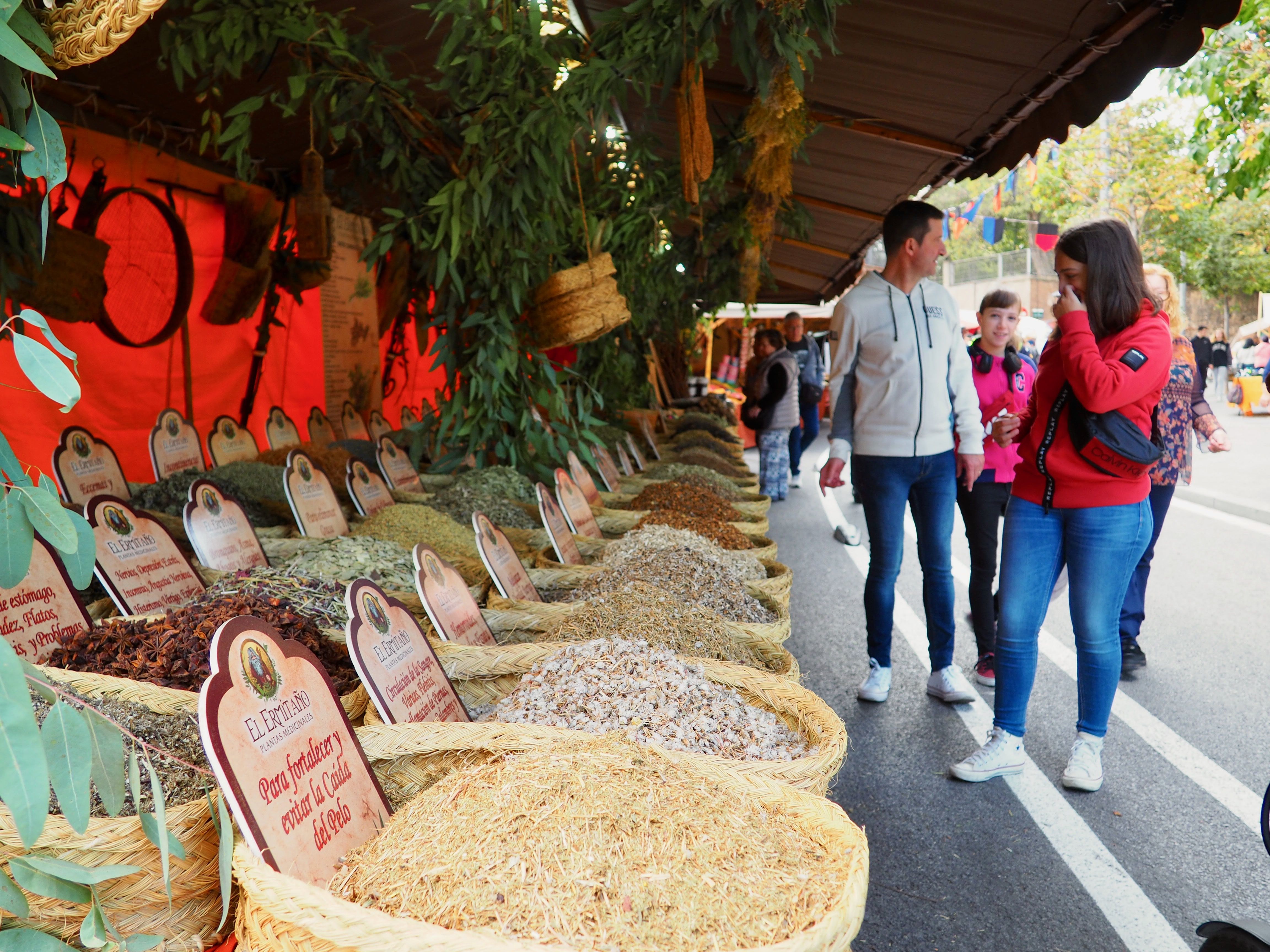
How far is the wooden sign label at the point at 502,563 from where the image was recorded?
6.33 feet

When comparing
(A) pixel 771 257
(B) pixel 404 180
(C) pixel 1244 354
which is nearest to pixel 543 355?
(B) pixel 404 180

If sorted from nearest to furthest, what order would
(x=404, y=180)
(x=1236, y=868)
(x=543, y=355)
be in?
(x=1236, y=868) → (x=404, y=180) → (x=543, y=355)

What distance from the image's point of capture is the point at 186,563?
6.01 feet

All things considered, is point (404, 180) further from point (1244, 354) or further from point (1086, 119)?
point (1244, 354)

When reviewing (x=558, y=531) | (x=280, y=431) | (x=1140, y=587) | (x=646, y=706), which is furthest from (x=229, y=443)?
(x=1140, y=587)

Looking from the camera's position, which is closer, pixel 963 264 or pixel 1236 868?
pixel 1236 868

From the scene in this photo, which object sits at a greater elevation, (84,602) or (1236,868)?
(84,602)

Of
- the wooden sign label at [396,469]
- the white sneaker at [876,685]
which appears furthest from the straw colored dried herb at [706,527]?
the wooden sign label at [396,469]

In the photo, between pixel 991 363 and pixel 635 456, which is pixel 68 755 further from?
pixel 635 456

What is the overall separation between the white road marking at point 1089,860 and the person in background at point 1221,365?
55.8 ft

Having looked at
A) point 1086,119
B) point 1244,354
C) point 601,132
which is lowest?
point 1244,354

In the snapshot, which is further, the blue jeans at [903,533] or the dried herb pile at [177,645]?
the blue jeans at [903,533]

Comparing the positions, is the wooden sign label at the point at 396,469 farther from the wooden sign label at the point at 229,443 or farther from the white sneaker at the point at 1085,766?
the white sneaker at the point at 1085,766

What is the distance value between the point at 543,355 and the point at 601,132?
38.7 inches
